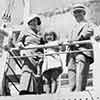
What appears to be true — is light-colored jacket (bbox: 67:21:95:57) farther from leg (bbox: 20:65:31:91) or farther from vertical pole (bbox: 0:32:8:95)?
vertical pole (bbox: 0:32:8:95)

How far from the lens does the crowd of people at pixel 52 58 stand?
2.45m

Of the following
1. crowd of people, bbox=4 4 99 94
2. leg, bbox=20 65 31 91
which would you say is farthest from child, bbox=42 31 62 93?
leg, bbox=20 65 31 91

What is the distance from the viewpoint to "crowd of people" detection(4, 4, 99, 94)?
8.04 feet

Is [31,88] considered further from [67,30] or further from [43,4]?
[43,4]

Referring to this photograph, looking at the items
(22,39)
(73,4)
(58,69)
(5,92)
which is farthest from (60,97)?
(73,4)

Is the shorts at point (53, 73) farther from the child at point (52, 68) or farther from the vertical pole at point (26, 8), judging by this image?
the vertical pole at point (26, 8)

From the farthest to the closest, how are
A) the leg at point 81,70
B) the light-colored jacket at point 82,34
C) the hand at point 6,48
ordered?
the hand at point 6,48
the light-colored jacket at point 82,34
the leg at point 81,70

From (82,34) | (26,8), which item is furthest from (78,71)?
(26,8)

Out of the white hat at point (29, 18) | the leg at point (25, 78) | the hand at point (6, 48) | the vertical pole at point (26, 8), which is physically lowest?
the leg at point (25, 78)

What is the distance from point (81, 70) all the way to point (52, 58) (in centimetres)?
27

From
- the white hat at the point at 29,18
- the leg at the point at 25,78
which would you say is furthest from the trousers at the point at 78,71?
the white hat at the point at 29,18

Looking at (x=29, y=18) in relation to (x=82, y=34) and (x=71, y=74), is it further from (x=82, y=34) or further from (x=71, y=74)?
(x=71, y=74)

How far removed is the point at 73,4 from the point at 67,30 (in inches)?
10.8

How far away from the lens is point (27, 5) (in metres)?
2.99
